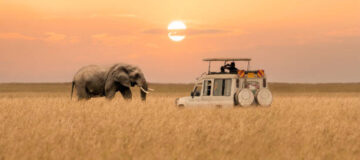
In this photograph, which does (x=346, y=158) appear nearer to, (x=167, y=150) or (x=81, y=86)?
(x=167, y=150)

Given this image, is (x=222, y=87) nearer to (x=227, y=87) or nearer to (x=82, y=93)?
(x=227, y=87)

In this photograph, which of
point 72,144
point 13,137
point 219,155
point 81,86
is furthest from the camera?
point 81,86

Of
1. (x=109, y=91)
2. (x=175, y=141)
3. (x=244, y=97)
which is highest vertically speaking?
(x=244, y=97)

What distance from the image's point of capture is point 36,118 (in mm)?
14891

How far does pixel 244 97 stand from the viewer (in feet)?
58.2

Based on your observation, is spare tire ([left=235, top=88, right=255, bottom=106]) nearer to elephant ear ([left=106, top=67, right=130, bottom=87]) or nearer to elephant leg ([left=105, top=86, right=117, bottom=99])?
elephant ear ([left=106, top=67, right=130, bottom=87])

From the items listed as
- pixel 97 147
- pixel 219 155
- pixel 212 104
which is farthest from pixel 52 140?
pixel 212 104

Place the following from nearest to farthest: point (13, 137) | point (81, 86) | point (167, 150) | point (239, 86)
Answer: point (167, 150)
point (13, 137)
point (239, 86)
point (81, 86)

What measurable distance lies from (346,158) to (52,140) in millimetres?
5009

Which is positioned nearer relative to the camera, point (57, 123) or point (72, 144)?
point (72, 144)

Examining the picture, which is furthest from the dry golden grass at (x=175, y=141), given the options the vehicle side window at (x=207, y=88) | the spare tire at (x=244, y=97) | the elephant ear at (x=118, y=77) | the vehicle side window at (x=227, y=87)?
the elephant ear at (x=118, y=77)

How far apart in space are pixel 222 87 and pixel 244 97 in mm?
895

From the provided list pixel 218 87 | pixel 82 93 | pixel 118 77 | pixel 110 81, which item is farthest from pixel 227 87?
pixel 82 93

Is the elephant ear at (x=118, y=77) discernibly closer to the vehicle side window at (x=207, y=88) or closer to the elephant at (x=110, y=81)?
the elephant at (x=110, y=81)
